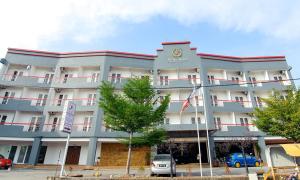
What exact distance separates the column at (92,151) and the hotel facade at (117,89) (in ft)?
0.39

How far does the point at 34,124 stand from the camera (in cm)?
2589

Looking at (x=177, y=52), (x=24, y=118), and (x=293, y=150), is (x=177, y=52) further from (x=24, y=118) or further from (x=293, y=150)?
(x=24, y=118)

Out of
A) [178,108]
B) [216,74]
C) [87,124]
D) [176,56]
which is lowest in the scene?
[87,124]

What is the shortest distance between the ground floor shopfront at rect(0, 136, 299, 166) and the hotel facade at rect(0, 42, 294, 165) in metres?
0.12

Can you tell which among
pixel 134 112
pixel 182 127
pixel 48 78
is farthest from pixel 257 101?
pixel 48 78

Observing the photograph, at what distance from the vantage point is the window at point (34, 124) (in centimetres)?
2567

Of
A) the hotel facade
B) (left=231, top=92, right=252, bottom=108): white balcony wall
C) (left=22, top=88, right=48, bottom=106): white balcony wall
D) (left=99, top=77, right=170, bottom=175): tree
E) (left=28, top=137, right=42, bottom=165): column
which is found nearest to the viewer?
(left=99, top=77, right=170, bottom=175): tree

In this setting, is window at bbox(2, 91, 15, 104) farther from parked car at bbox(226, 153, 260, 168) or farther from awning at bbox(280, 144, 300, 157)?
awning at bbox(280, 144, 300, 157)

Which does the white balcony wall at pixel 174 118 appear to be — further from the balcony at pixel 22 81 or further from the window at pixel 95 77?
the balcony at pixel 22 81

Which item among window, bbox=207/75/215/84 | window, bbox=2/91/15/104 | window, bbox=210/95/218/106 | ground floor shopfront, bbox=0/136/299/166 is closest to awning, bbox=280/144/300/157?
ground floor shopfront, bbox=0/136/299/166

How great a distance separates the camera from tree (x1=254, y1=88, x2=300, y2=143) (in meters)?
18.4

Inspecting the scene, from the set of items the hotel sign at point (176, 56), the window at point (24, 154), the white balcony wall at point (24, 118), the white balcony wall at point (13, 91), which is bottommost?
the window at point (24, 154)

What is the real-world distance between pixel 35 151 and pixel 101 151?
26.3 ft

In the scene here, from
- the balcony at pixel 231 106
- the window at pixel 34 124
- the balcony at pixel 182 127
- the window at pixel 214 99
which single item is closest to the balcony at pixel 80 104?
the window at pixel 34 124
